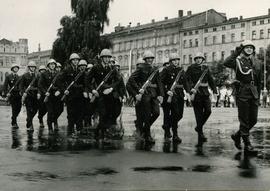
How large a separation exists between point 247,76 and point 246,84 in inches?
5.4

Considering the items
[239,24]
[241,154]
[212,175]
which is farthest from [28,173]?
[239,24]

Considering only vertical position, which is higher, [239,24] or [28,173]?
[239,24]

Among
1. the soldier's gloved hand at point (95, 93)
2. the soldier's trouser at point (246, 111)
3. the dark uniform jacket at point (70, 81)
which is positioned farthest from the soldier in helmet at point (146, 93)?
the dark uniform jacket at point (70, 81)

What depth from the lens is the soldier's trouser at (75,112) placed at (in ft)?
52.3

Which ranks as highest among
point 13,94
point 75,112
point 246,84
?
point 246,84

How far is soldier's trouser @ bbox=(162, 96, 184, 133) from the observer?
46.8 feet

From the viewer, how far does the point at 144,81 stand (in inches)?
539

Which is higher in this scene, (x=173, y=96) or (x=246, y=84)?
(x=246, y=84)

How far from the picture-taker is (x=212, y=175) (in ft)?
28.2

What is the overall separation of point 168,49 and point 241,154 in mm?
110059

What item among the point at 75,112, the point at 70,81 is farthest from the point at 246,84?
the point at 70,81

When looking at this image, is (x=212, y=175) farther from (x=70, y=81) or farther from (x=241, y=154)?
(x=70, y=81)

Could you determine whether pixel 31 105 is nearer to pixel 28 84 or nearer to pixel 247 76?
pixel 28 84

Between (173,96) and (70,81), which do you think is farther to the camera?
(70,81)
